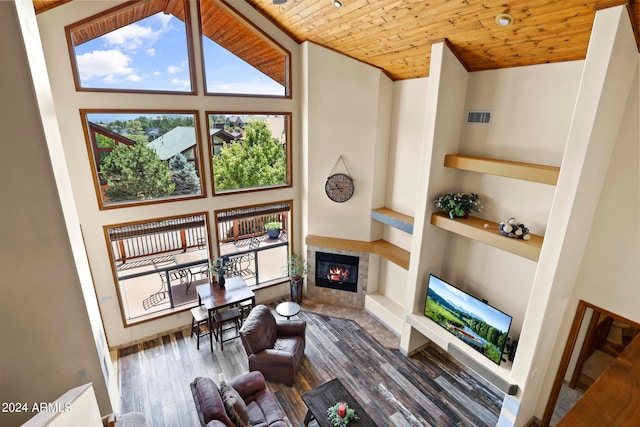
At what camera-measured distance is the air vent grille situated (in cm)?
470

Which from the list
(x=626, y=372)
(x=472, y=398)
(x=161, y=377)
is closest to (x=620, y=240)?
(x=472, y=398)

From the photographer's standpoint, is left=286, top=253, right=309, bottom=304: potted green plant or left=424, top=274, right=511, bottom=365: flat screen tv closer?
left=424, top=274, right=511, bottom=365: flat screen tv

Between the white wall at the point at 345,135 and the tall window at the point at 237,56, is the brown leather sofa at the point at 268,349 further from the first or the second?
the tall window at the point at 237,56

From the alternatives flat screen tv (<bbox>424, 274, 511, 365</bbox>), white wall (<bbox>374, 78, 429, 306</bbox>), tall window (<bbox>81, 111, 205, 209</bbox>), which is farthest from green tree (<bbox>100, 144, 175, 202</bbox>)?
flat screen tv (<bbox>424, 274, 511, 365</bbox>)

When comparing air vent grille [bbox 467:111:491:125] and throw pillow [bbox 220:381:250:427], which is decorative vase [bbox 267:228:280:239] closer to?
throw pillow [bbox 220:381:250:427]

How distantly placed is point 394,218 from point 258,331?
3.09 metres

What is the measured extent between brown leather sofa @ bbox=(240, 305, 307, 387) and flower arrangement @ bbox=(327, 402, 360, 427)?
110 cm

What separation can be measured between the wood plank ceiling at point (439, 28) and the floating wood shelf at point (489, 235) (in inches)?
85.2

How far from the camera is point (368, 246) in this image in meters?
6.61

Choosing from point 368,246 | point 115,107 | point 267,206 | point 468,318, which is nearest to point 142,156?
point 115,107

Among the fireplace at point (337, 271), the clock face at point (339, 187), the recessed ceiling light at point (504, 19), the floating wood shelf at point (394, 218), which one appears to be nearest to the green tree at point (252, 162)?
the clock face at point (339, 187)

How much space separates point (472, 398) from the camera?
489cm

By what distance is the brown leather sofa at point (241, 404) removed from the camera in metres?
3.38

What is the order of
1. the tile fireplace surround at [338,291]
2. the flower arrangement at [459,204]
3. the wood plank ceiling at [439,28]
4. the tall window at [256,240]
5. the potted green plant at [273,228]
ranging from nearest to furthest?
the wood plank ceiling at [439,28], the flower arrangement at [459,204], the tall window at [256,240], the tile fireplace surround at [338,291], the potted green plant at [273,228]
